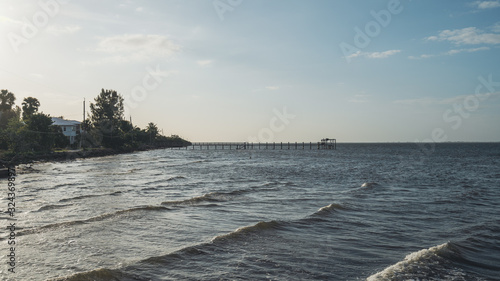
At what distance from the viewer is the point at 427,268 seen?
798 centimetres

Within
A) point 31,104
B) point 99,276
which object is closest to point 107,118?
point 31,104

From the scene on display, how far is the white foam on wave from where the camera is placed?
7387 mm

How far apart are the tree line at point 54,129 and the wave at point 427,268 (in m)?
50.4

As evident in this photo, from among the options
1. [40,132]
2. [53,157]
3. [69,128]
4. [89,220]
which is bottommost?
[89,220]

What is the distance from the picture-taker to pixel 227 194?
20344 mm

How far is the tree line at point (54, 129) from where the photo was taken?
155 ft

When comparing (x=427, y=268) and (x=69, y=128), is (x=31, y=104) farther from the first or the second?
(x=427, y=268)

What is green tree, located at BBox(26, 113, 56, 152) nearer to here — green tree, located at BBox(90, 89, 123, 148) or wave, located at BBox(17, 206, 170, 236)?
green tree, located at BBox(90, 89, 123, 148)

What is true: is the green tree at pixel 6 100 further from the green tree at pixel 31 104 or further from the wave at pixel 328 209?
the wave at pixel 328 209

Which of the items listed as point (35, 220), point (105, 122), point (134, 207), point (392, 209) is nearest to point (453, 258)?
point (392, 209)

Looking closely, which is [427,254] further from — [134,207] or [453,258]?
[134,207]

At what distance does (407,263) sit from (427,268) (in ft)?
1.49

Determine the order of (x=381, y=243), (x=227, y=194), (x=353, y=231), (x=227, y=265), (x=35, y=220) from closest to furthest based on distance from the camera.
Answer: (x=227, y=265)
(x=381, y=243)
(x=353, y=231)
(x=35, y=220)
(x=227, y=194)

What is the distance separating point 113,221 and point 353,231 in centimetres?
939
